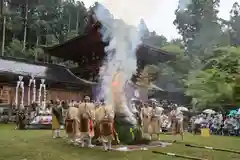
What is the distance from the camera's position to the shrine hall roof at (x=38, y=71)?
25359mm

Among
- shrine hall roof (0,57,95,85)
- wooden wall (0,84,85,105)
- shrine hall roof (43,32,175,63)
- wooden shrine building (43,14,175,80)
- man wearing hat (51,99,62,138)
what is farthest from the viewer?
shrine hall roof (43,32,175,63)

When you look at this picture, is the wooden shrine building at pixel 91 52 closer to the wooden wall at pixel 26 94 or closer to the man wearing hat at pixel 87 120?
the wooden wall at pixel 26 94

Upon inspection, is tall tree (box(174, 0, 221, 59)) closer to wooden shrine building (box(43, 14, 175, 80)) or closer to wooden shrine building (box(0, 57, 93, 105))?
wooden shrine building (box(43, 14, 175, 80))

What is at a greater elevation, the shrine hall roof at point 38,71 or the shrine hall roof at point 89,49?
the shrine hall roof at point 89,49

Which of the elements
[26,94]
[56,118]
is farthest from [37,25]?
[56,118]

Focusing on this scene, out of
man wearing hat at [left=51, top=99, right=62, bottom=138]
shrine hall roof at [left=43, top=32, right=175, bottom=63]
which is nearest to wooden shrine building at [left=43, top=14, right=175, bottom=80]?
shrine hall roof at [left=43, top=32, right=175, bottom=63]

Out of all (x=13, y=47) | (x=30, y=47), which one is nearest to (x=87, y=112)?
(x=13, y=47)

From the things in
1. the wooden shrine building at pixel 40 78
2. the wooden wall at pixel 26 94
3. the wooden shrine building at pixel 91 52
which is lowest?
the wooden wall at pixel 26 94

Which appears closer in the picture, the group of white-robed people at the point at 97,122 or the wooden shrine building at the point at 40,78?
the group of white-robed people at the point at 97,122

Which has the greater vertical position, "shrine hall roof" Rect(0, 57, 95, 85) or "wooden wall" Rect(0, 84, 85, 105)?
"shrine hall roof" Rect(0, 57, 95, 85)

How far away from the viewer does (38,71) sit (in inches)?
1070

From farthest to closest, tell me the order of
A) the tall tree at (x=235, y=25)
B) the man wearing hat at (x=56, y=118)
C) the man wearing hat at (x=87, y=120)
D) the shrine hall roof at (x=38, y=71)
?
1. the tall tree at (x=235, y=25)
2. the shrine hall roof at (x=38, y=71)
3. the man wearing hat at (x=56, y=118)
4. the man wearing hat at (x=87, y=120)

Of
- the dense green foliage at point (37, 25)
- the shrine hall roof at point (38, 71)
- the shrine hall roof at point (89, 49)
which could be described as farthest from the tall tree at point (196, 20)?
the shrine hall roof at point (38, 71)

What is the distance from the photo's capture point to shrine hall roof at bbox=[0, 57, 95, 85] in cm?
2536
